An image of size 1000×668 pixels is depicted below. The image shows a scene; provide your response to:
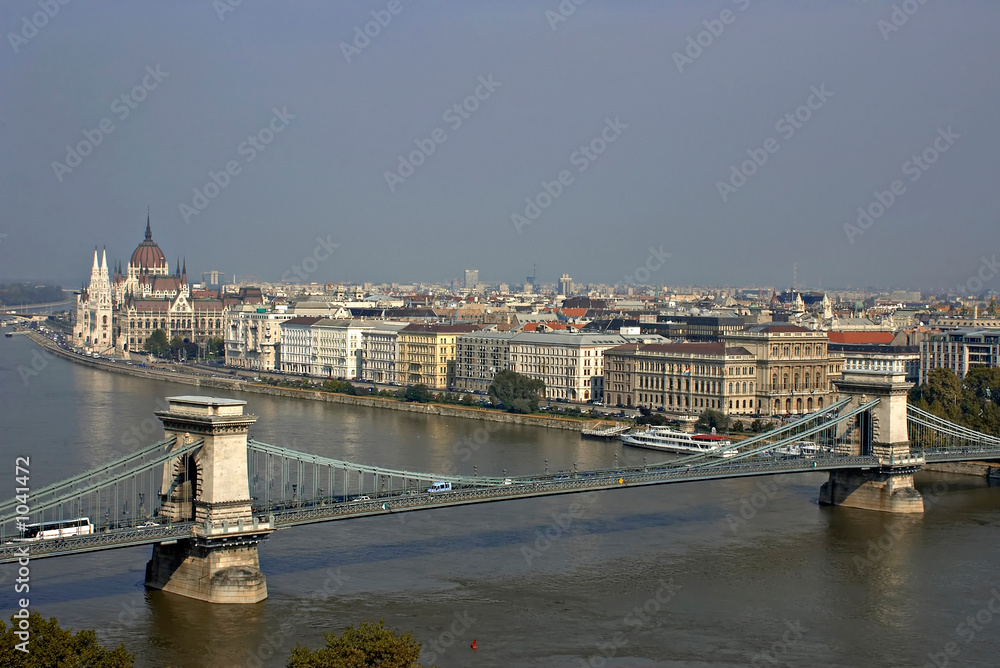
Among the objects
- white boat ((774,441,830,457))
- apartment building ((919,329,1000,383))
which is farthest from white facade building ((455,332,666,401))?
white boat ((774,441,830,457))

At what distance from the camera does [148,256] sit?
267 ft

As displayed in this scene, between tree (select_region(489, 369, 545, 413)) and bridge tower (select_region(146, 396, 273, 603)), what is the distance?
790 inches

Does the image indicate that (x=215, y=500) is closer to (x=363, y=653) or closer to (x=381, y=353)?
(x=363, y=653)

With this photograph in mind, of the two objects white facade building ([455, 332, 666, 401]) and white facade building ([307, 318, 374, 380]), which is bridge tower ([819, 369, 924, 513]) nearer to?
white facade building ([455, 332, 666, 401])

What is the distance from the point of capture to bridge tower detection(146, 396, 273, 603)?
552 inches

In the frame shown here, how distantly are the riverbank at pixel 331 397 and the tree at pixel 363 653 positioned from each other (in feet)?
69.1

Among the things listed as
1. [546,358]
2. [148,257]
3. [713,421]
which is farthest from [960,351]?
[148,257]

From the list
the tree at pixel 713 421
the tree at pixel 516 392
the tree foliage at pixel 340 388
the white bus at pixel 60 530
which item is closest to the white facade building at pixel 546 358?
the tree at pixel 516 392

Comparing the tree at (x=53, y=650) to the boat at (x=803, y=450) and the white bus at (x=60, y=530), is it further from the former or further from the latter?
the boat at (x=803, y=450)

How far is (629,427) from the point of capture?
31.2 m

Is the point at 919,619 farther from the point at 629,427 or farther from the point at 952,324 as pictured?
the point at 952,324

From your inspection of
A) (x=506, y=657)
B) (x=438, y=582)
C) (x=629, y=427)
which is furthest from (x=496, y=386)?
(x=506, y=657)

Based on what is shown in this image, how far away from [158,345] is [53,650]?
5067 centimetres

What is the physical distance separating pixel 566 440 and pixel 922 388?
26.0ft
